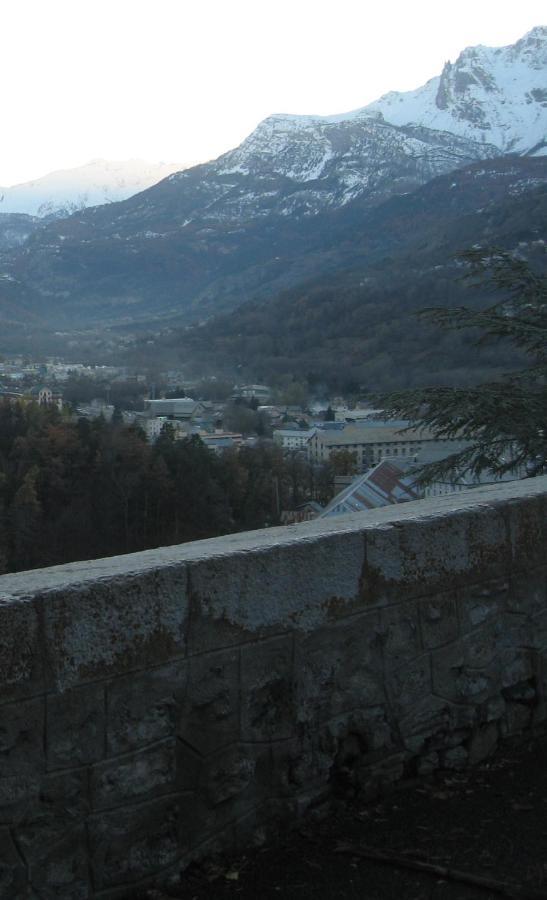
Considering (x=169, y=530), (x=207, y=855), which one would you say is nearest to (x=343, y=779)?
(x=207, y=855)

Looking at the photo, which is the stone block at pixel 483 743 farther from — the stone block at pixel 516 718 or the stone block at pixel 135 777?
the stone block at pixel 135 777

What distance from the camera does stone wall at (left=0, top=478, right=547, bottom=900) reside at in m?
2.16

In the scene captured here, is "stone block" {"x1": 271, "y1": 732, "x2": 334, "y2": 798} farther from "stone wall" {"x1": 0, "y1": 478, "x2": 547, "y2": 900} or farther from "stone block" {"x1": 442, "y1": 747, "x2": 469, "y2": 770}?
"stone block" {"x1": 442, "y1": 747, "x2": 469, "y2": 770}

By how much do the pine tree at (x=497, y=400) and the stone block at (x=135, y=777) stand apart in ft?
19.9

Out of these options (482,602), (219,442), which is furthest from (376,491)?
(219,442)

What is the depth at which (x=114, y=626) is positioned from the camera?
227 centimetres

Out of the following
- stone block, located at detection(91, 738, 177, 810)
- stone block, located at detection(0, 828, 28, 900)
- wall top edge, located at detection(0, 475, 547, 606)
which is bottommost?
stone block, located at detection(0, 828, 28, 900)

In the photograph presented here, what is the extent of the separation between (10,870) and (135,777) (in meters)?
0.34

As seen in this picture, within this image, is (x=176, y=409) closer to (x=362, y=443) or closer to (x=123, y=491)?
(x=362, y=443)

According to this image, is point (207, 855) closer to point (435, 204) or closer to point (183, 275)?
point (435, 204)

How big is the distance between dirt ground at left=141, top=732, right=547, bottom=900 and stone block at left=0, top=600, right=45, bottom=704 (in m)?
0.60

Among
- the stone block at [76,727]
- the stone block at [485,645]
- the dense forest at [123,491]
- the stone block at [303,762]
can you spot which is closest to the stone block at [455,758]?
the stone block at [485,645]

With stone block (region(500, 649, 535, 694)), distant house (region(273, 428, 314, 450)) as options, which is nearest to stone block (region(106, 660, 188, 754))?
stone block (region(500, 649, 535, 694))

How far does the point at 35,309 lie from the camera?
140250mm
